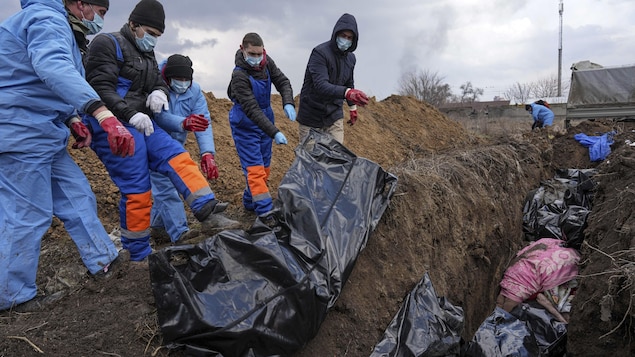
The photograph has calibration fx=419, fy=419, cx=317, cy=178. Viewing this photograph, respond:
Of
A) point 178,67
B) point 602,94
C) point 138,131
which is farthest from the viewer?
point 602,94

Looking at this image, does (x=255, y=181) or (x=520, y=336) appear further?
(x=255, y=181)

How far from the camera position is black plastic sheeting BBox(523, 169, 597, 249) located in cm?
404

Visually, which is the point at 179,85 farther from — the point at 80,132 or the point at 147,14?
the point at 80,132

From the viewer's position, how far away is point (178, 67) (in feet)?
11.7

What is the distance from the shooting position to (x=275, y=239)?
7.22 feet

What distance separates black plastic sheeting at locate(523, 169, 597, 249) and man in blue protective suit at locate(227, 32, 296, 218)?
2.83 meters

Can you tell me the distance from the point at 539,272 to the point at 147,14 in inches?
140

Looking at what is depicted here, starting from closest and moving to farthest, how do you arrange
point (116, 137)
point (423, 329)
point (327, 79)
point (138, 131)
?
point (116, 137) → point (423, 329) → point (138, 131) → point (327, 79)

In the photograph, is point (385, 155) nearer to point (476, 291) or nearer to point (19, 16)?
point (476, 291)

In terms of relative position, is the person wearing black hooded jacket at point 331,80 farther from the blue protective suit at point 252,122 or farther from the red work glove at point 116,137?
the red work glove at point 116,137

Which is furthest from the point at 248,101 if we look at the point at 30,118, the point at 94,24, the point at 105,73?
the point at 30,118

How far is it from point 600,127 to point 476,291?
23.5 ft

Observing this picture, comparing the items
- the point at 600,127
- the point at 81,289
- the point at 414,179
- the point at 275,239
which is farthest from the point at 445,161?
the point at 600,127

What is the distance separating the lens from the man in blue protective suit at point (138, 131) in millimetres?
2740
